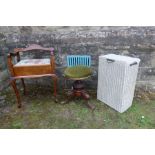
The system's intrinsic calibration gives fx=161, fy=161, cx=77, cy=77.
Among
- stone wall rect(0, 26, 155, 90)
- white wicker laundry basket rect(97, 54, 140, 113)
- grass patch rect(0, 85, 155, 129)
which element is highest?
stone wall rect(0, 26, 155, 90)

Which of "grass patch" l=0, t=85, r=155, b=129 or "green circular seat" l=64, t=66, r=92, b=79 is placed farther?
"green circular seat" l=64, t=66, r=92, b=79

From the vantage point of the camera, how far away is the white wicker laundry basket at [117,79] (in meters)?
2.43

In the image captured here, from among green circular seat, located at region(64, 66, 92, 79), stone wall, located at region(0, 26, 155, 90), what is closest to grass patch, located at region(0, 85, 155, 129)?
green circular seat, located at region(64, 66, 92, 79)

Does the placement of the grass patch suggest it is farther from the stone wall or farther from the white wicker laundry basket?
the stone wall

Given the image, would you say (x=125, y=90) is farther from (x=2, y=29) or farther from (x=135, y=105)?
(x=2, y=29)

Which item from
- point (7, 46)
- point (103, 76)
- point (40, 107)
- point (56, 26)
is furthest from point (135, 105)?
point (7, 46)

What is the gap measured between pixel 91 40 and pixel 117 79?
0.98 metres

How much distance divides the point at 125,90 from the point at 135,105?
0.53 m

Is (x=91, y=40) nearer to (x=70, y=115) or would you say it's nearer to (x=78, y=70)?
Result: (x=78, y=70)

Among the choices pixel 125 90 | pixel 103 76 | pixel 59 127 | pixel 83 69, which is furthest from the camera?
pixel 83 69

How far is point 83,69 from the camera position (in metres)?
3.00

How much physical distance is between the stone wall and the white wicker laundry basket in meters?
0.50

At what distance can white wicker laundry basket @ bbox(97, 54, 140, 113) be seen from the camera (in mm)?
2434

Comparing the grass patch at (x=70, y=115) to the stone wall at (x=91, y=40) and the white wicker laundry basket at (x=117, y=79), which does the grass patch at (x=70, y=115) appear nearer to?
the white wicker laundry basket at (x=117, y=79)
